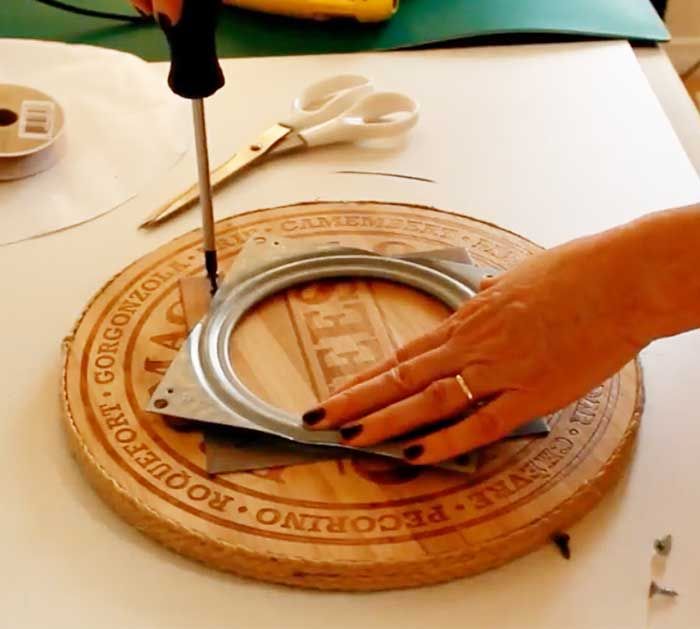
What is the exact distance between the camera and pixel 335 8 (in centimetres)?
106

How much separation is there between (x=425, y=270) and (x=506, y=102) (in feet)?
1.02

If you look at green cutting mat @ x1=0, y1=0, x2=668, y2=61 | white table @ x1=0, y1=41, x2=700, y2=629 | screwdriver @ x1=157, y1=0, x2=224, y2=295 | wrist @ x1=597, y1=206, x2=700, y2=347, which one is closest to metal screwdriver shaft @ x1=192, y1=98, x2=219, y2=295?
screwdriver @ x1=157, y1=0, x2=224, y2=295

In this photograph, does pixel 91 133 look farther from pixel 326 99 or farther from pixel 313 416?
pixel 313 416

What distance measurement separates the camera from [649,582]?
1.79 ft

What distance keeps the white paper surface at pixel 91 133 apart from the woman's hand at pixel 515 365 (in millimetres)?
334

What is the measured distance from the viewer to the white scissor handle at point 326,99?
908 mm

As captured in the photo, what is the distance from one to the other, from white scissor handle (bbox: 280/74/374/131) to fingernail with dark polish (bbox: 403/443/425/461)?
40cm

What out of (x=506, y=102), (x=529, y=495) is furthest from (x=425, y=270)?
(x=506, y=102)

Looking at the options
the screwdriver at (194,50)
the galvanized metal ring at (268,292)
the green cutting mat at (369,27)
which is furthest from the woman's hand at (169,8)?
the green cutting mat at (369,27)

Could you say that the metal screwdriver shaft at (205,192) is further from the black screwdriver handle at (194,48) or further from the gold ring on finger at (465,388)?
the gold ring on finger at (465,388)

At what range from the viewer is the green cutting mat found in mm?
1056

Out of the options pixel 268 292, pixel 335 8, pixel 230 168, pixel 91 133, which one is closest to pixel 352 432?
pixel 268 292

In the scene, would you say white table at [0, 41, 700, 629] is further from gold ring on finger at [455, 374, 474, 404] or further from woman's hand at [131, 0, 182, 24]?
woman's hand at [131, 0, 182, 24]

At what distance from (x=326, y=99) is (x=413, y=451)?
46 centimetres
